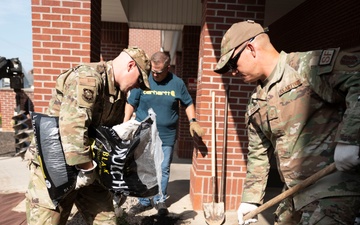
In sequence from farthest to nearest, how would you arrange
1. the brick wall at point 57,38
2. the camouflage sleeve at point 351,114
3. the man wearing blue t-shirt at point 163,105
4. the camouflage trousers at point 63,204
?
the man wearing blue t-shirt at point 163,105
the brick wall at point 57,38
the camouflage trousers at point 63,204
the camouflage sleeve at point 351,114

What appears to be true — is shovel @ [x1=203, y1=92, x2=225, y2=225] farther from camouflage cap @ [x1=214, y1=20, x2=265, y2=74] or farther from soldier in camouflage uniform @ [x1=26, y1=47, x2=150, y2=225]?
camouflage cap @ [x1=214, y1=20, x2=265, y2=74]

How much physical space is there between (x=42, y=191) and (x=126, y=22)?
562 centimetres

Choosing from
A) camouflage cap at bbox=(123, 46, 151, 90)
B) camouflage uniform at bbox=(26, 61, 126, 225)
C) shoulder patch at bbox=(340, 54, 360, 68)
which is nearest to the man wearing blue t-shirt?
camouflage uniform at bbox=(26, 61, 126, 225)

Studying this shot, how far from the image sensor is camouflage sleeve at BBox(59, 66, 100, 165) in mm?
1787

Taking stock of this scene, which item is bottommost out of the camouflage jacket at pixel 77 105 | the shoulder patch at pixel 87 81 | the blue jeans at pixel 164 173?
the blue jeans at pixel 164 173

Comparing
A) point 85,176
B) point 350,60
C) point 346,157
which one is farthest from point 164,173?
point 350,60

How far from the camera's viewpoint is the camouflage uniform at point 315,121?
1.46 meters

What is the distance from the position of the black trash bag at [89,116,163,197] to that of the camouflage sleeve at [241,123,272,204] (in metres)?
0.80

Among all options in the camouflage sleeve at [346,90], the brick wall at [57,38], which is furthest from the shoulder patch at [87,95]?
the brick wall at [57,38]

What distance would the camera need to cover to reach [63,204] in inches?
83.9

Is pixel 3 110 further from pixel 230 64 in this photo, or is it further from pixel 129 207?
pixel 230 64

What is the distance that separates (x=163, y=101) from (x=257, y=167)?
1.89m

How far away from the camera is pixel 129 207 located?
3.88 metres

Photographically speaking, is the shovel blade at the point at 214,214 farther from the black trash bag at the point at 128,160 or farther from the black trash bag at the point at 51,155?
the black trash bag at the point at 51,155
